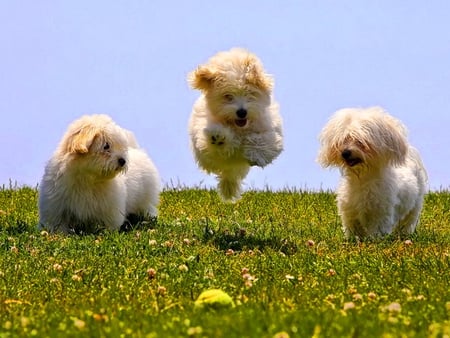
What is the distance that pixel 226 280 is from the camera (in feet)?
23.6

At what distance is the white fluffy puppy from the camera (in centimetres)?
1072

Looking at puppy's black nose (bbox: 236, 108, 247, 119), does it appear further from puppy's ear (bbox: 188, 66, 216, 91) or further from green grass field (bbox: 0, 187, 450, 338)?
green grass field (bbox: 0, 187, 450, 338)

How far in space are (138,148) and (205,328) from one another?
26.0 ft

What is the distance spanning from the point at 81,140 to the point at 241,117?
185cm

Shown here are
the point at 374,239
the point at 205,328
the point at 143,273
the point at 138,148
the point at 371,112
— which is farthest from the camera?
the point at 138,148

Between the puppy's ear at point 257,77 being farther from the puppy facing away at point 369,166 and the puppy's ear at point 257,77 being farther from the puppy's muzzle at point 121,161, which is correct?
the puppy's muzzle at point 121,161

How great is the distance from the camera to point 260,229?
1138 centimetres

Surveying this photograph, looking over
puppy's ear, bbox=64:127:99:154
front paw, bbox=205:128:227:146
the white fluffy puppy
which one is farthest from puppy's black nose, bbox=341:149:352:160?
puppy's ear, bbox=64:127:99:154

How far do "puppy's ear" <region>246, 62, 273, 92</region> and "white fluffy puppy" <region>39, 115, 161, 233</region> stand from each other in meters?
1.68

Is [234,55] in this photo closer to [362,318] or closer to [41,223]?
[41,223]

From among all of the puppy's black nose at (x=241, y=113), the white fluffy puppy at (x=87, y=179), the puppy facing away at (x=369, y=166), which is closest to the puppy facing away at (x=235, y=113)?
the puppy's black nose at (x=241, y=113)

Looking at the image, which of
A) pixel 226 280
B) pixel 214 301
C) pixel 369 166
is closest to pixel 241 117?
pixel 369 166

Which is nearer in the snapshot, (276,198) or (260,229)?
(260,229)

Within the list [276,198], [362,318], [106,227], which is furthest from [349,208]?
[362,318]
